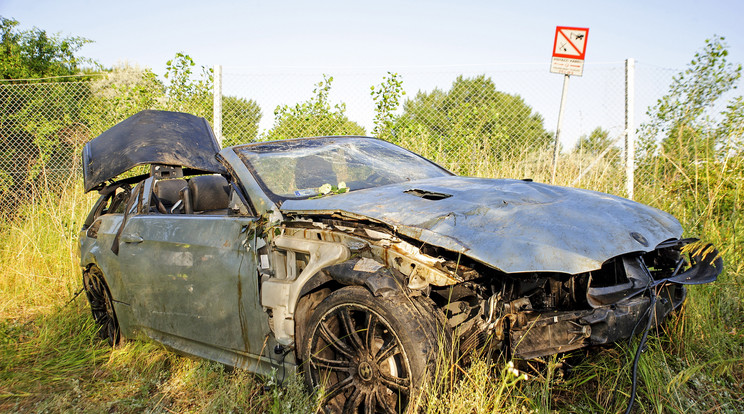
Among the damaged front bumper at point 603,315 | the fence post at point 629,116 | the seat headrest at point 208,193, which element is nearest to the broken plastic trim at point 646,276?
the damaged front bumper at point 603,315

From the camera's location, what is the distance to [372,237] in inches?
96.9

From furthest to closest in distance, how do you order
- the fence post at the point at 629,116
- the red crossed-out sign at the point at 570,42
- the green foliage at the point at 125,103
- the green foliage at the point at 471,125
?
the green foliage at the point at 125,103, the green foliage at the point at 471,125, the fence post at the point at 629,116, the red crossed-out sign at the point at 570,42

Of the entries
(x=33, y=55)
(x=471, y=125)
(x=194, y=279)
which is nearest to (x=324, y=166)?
(x=194, y=279)

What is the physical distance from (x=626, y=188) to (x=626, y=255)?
14.0 feet

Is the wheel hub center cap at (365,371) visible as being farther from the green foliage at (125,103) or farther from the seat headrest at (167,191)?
the green foliage at (125,103)

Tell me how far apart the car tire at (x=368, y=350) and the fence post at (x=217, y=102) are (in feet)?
18.0

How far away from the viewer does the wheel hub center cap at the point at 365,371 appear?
94.0 inches

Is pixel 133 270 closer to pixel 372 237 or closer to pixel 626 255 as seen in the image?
pixel 372 237

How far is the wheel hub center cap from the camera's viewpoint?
2.39 metres

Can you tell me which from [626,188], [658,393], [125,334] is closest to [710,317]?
[658,393]

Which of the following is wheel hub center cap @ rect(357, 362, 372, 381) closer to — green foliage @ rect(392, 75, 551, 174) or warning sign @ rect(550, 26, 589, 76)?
warning sign @ rect(550, 26, 589, 76)

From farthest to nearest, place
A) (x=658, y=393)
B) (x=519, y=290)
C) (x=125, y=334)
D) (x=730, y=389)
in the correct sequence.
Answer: (x=125, y=334), (x=730, y=389), (x=658, y=393), (x=519, y=290)

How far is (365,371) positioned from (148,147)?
9.73ft

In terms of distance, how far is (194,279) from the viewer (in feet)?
10.4
